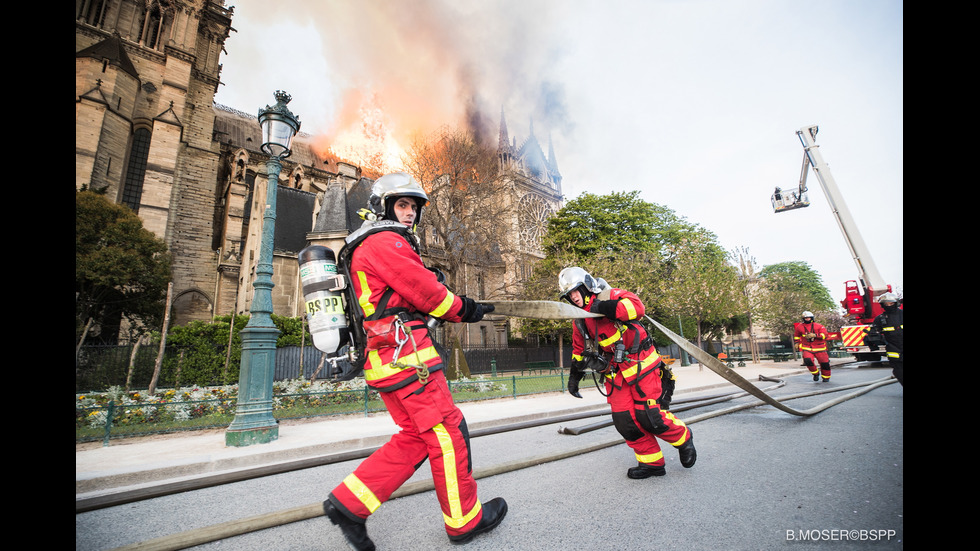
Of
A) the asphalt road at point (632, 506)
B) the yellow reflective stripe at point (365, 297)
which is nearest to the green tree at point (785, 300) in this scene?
the asphalt road at point (632, 506)

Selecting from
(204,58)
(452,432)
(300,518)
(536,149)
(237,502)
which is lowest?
(237,502)

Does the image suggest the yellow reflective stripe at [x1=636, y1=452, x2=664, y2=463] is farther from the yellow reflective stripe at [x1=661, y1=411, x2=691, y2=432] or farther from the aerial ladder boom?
the aerial ladder boom

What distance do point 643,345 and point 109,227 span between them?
24191 millimetres

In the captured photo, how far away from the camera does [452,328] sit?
56.2ft

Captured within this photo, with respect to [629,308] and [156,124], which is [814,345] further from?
[156,124]

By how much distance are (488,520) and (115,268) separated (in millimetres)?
22553

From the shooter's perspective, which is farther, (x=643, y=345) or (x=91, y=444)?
(x=91, y=444)

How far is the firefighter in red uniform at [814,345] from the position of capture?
1116 cm

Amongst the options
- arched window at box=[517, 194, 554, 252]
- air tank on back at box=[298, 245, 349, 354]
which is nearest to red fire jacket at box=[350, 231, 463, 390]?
air tank on back at box=[298, 245, 349, 354]

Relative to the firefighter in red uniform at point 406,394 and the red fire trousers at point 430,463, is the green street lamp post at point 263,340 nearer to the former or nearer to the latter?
the firefighter in red uniform at point 406,394

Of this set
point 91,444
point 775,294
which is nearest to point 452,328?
point 91,444
